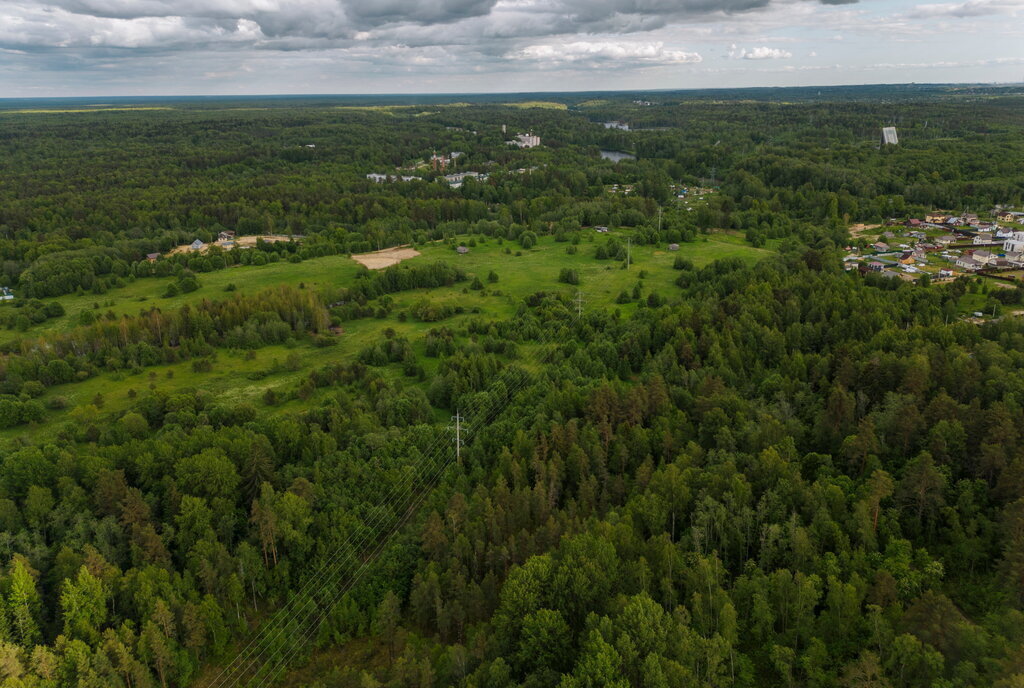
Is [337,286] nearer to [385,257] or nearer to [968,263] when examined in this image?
[385,257]

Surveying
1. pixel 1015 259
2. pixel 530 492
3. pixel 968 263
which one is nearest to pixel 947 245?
pixel 1015 259

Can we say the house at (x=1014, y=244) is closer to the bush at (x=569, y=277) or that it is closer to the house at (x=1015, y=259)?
the house at (x=1015, y=259)

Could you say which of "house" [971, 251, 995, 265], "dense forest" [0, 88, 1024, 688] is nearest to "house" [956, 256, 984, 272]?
"house" [971, 251, 995, 265]

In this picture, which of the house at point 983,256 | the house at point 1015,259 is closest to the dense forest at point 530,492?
the house at point 983,256

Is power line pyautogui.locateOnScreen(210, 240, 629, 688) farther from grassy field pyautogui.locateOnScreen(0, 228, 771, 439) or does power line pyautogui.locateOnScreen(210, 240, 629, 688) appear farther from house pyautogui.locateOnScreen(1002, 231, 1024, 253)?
house pyautogui.locateOnScreen(1002, 231, 1024, 253)

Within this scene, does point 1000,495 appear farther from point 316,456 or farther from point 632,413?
point 316,456

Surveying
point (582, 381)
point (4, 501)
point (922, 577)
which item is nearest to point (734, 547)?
point (922, 577)

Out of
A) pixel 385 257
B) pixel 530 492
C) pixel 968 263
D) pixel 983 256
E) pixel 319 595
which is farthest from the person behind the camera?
pixel 385 257
